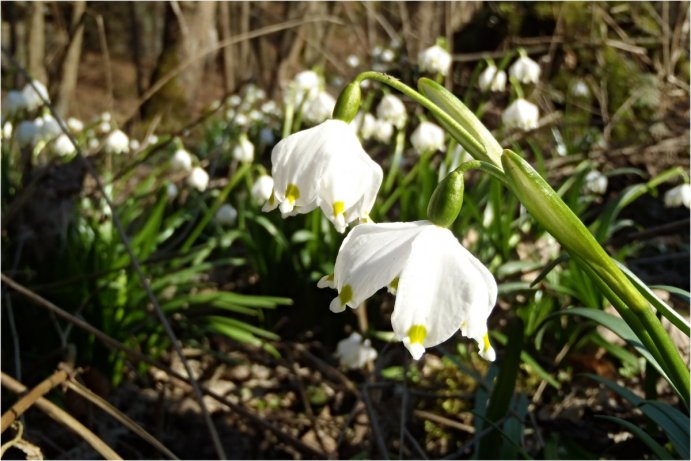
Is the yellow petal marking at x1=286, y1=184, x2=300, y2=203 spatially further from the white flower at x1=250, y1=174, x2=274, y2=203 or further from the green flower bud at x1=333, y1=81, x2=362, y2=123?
the white flower at x1=250, y1=174, x2=274, y2=203

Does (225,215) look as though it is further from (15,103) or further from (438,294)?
(438,294)

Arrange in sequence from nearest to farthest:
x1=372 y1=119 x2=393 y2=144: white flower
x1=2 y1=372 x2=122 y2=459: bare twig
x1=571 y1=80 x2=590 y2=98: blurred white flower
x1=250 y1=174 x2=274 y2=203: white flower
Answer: x1=2 y1=372 x2=122 y2=459: bare twig < x1=250 y1=174 x2=274 y2=203: white flower < x1=372 y1=119 x2=393 y2=144: white flower < x1=571 y1=80 x2=590 y2=98: blurred white flower

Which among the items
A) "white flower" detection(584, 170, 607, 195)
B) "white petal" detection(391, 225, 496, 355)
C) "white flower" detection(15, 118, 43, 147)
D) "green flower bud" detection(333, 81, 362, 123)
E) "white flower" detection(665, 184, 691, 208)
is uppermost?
"green flower bud" detection(333, 81, 362, 123)

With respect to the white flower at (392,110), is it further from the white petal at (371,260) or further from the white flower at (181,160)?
the white petal at (371,260)

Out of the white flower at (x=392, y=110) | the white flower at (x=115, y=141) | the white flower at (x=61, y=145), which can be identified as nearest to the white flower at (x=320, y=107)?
the white flower at (x=392, y=110)

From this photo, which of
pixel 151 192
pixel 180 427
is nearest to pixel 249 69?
pixel 151 192

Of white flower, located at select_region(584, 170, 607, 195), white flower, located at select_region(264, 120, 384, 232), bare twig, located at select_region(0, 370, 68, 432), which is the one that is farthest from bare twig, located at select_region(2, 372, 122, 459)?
white flower, located at select_region(584, 170, 607, 195)
